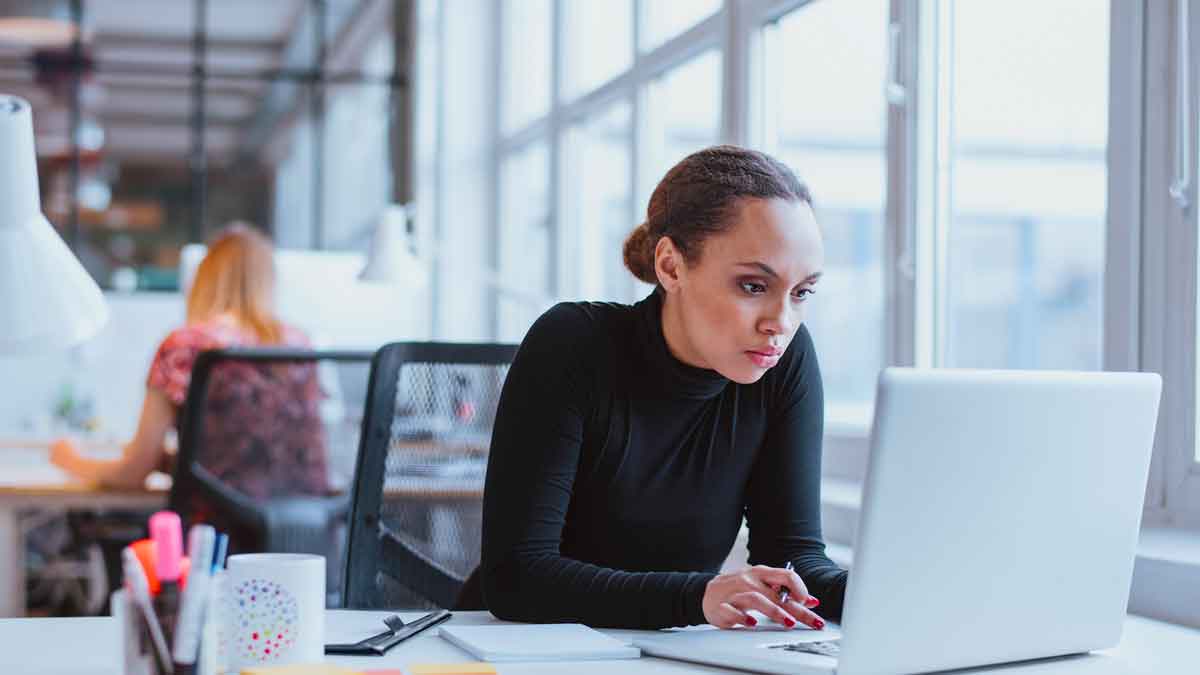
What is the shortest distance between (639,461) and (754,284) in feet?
0.93

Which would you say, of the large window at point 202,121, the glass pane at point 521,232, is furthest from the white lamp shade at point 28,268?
the large window at point 202,121

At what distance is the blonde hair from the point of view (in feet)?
11.0

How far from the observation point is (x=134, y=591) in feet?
3.31

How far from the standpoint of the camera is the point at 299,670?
1.16 m

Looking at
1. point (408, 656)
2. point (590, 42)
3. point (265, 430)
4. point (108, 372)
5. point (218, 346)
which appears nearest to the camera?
point (408, 656)

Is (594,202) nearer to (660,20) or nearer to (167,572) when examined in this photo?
(660,20)

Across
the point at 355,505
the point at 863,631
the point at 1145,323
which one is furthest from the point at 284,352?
the point at 863,631

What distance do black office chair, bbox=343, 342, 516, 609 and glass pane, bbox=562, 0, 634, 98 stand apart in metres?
2.69

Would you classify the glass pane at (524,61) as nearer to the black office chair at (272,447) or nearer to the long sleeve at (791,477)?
the black office chair at (272,447)

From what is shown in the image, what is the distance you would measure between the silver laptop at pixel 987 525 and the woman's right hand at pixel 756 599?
4 centimetres

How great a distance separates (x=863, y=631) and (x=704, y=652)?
21 cm

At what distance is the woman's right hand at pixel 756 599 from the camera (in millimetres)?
1364

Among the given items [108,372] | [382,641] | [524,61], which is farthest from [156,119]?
[382,641]

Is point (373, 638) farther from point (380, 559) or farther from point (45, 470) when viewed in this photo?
point (45, 470)
